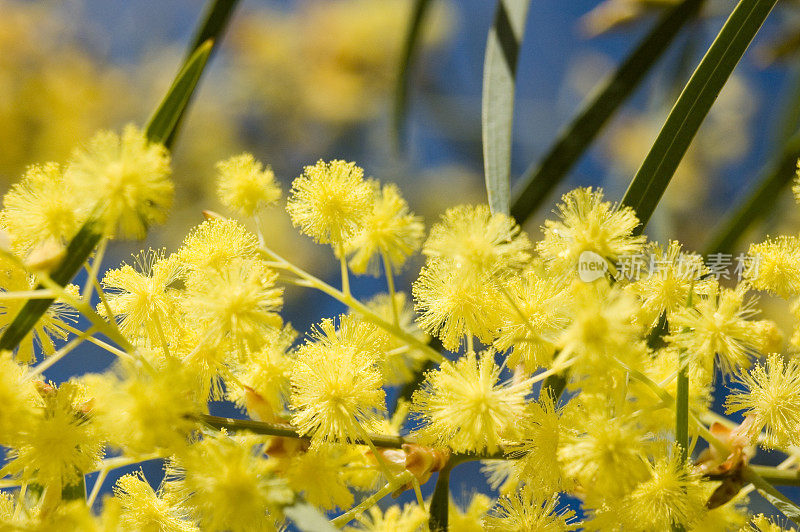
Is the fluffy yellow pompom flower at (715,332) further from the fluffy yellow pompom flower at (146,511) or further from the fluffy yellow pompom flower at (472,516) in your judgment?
the fluffy yellow pompom flower at (146,511)

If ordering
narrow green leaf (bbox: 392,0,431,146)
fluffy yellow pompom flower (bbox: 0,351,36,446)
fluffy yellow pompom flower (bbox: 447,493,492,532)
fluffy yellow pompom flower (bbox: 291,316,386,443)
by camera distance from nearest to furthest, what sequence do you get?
fluffy yellow pompom flower (bbox: 0,351,36,446)
fluffy yellow pompom flower (bbox: 291,316,386,443)
fluffy yellow pompom flower (bbox: 447,493,492,532)
narrow green leaf (bbox: 392,0,431,146)

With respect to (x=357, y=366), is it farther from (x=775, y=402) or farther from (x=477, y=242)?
(x=775, y=402)

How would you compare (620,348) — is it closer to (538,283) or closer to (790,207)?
(538,283)

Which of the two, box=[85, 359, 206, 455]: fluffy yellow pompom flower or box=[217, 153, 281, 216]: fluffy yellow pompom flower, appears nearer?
box=[85, 359, 206, 455]: fluffy yellow pompom flower

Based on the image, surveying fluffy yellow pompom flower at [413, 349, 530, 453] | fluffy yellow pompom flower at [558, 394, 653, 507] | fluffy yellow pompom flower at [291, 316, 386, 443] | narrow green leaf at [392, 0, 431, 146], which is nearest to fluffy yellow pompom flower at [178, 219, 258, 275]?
fluffy yellow pompom flower at [291, 316, 386, 443]

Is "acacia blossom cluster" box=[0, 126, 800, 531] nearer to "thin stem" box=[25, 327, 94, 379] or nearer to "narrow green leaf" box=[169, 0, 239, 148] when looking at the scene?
"thin stem" box=[25, 327, 94, 379]
